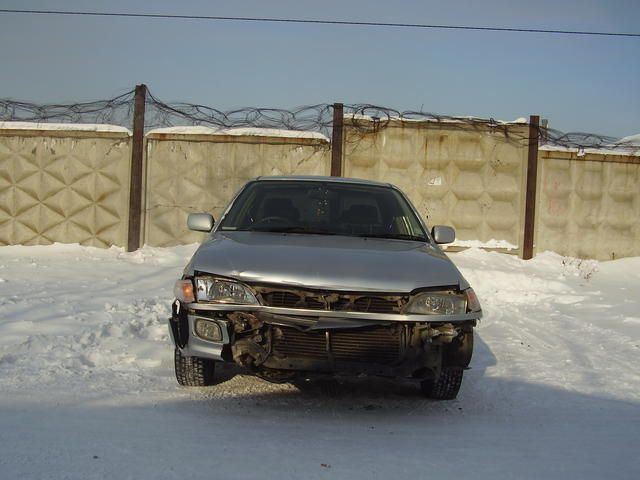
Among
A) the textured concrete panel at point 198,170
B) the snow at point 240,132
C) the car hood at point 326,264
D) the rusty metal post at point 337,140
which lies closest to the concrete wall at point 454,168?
the rusty metal post at point 337,140

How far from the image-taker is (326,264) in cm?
423

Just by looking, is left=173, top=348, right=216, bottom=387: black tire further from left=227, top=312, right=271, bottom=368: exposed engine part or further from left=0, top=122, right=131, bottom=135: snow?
left=0, top=122, right=131, bottom=135: snow

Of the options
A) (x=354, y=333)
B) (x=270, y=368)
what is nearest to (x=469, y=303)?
(x=354, y=333)

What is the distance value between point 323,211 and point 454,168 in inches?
299

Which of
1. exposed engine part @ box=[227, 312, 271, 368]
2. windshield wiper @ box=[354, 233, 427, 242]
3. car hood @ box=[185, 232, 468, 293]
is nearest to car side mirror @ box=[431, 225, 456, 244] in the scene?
windshield wiper @ box=[354, 233, 427, 242]

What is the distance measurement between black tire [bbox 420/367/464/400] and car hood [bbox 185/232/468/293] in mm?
679

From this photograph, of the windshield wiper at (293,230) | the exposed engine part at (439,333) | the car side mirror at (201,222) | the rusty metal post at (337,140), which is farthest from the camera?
the rusty metal post at (337,140)

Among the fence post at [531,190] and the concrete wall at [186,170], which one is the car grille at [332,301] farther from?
the fence post at [531,190]

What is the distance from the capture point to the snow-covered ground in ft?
10.8

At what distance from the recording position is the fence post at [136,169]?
12516 millimetres

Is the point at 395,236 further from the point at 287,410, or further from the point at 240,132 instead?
the point at 240,132

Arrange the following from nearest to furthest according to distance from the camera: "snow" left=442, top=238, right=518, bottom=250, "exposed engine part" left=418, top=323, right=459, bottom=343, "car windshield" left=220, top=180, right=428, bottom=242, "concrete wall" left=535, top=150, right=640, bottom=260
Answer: "exposed engine part" left=418, top=323, right=459, bottom=343
"car windshield" left=220, top=180, right=428, bottom=242
"snow" left=442, top=238, right=518, bottom=250
"concrete wall" left=535, top=150, right=640, bottom=260

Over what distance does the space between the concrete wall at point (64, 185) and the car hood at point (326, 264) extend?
847 cm

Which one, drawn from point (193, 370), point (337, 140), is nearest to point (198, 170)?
point (337, 140)
